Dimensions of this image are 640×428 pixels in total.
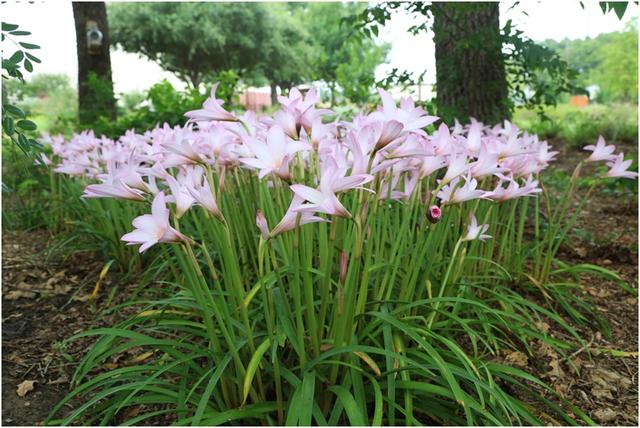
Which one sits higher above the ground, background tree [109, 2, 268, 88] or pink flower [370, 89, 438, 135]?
background tree [109, 2, 268, 88]

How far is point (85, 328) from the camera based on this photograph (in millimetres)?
2646

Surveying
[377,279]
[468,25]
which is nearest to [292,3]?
[468,25]

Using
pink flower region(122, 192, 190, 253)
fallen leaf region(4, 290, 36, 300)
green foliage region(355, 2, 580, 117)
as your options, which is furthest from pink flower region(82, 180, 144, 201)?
green foliage region(355, 2, 580, 117)

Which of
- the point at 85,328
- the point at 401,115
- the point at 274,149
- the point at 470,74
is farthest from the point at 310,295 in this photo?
the point at 470,74

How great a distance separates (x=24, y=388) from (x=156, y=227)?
122 centimetres

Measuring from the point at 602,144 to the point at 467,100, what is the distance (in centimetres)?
165

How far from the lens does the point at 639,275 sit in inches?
123

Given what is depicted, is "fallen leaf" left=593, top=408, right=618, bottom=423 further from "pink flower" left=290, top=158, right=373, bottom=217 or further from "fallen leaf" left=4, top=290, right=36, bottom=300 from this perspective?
"fallen leaf" left=4, top=290, right=36, bottom=300

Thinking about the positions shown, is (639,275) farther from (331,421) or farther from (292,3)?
(292,3)

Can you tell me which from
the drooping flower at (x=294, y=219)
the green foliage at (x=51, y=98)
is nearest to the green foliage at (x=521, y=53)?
the drooping flower at (x=294, y=219)

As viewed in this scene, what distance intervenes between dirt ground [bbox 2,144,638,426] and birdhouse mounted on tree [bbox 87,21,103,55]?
13.3ft

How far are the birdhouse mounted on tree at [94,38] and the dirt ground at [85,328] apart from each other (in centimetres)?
407

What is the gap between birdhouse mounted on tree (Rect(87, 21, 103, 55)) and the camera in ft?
24.2

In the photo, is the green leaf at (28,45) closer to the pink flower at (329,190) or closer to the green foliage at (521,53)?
the pink flower at (329,190)
